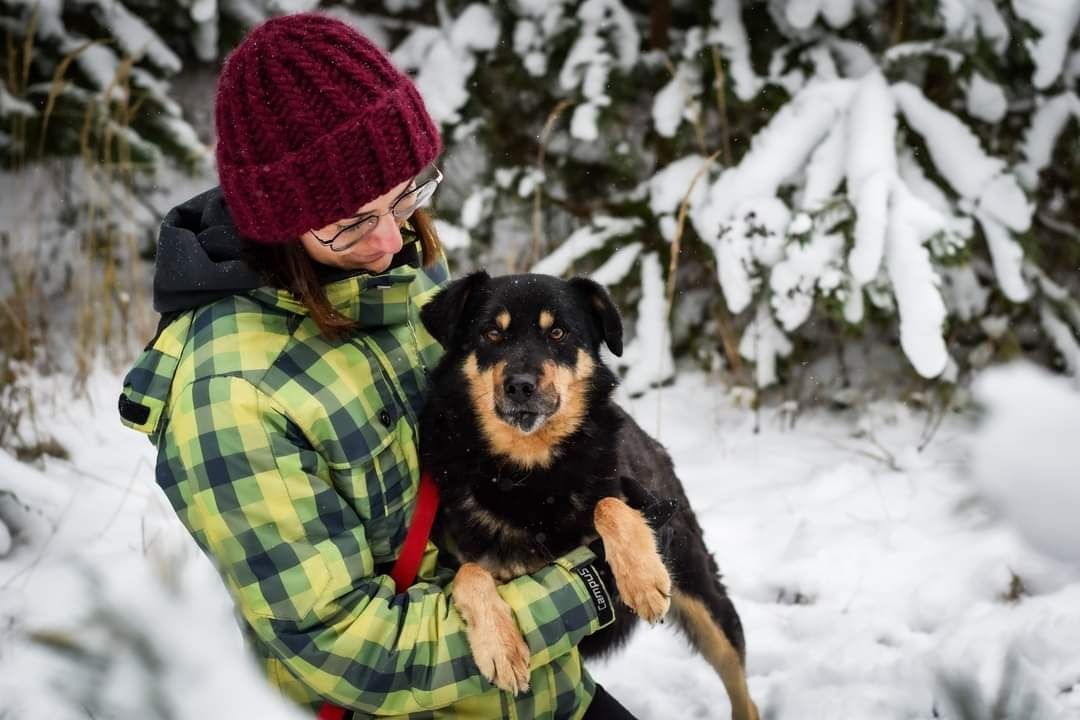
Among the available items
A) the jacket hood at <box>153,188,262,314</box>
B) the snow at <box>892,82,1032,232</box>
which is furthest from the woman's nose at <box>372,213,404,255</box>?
the snow at <box>892,82,1032,232</box>

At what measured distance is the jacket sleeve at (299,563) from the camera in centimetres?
157

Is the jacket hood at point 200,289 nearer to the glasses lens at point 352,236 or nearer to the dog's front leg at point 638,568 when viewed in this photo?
the glasses lens at point 352,236

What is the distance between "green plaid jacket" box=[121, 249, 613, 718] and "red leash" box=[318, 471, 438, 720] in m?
0.04

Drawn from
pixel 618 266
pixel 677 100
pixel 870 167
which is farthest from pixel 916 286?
pixel 677 100

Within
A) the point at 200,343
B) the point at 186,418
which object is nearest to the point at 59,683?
the point at 186,418

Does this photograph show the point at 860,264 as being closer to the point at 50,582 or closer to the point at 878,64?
the point at 878,64

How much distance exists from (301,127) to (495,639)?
1.08 m

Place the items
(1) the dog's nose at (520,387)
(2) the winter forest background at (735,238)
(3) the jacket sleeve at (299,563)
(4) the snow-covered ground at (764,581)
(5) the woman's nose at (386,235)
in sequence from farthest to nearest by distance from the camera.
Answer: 1. (2) the winter forest background at (735,238)
2. (1) the dog's nose at (520,387)
3. (5) the woman's nose at (386,235)
4. (3) the jacket sleeve at (299,563)
5. (4) the snow-covered ground at (764,581)

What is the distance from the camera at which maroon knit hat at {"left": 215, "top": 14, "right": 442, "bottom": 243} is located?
1622 millimetres

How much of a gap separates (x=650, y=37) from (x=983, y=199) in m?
1.88

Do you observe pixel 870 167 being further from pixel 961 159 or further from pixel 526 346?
pixel 526 346

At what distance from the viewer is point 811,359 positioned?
4.56 m

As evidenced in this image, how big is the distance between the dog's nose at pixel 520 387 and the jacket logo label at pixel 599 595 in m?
0.54

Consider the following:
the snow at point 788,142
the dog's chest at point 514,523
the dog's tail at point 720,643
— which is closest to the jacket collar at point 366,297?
the dog's chest at point 514,523
